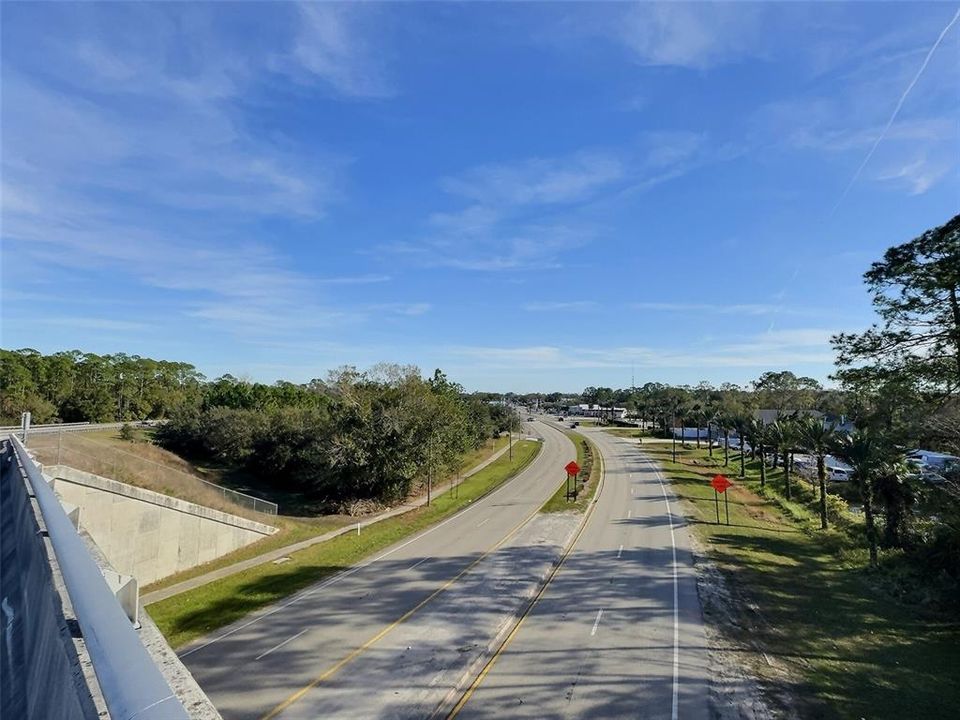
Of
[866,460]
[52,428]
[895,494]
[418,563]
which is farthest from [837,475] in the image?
[52,428]

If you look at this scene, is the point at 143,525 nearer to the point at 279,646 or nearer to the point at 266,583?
the point at 266,583

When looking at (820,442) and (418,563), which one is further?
(820,442)

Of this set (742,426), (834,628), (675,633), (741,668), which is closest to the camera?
(741,668)

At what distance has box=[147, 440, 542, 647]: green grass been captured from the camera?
726 inches

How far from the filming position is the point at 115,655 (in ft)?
5.97

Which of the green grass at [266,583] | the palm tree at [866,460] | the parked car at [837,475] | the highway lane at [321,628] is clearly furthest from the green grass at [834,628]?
the parked car at [837,475]

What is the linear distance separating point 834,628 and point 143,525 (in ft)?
86.3

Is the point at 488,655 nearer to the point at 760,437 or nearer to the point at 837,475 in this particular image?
the point at 760,437

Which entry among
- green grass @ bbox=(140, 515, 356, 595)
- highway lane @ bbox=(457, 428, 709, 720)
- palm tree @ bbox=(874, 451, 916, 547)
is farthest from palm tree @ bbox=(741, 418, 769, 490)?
green grass @ bbox=(140, 515, 356, 595)

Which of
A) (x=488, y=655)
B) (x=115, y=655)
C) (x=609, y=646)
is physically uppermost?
(x=115, y=655)

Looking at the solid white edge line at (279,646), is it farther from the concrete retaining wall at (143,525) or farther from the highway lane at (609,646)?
the concrete retaining wall at (143,525)

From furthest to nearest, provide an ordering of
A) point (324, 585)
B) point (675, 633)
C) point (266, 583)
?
point (266, 583) < point (324, 585) < point (675, 633)

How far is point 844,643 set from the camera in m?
16.1

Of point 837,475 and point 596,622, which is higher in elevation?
point 837,475
